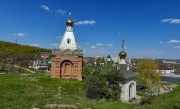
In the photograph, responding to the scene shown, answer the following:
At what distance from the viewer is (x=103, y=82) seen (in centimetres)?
2680

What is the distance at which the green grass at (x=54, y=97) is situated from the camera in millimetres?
18461

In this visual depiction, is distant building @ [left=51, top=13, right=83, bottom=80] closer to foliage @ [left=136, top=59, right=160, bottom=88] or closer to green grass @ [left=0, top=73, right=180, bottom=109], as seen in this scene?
green grass @ [left=0, top=73, right=180, bottom=109]

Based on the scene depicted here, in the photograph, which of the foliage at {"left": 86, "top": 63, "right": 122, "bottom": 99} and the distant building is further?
the distant building

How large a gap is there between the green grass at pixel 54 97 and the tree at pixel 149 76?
14.7 meters

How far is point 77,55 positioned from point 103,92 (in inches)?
334

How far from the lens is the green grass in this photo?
18.5 m

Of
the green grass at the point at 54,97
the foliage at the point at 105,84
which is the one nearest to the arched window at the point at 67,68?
the green grass at the point at 54,97

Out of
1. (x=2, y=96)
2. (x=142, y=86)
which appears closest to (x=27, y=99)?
(x=2, y=96)

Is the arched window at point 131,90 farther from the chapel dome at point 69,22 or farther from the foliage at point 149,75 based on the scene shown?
the chapel dome at point 69,22

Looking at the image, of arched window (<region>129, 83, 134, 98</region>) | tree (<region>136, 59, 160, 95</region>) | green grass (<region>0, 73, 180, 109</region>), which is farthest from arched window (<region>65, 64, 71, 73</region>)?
tree (<region>136, 59, 160, 95</region>)

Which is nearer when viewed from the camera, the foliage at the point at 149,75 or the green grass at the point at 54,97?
the green grass at the point at 54,97

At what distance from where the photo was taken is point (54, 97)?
2102 cm

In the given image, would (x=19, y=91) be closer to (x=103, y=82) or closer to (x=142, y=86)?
(x=103, y=82)

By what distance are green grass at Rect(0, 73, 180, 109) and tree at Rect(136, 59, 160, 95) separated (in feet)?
48.3
